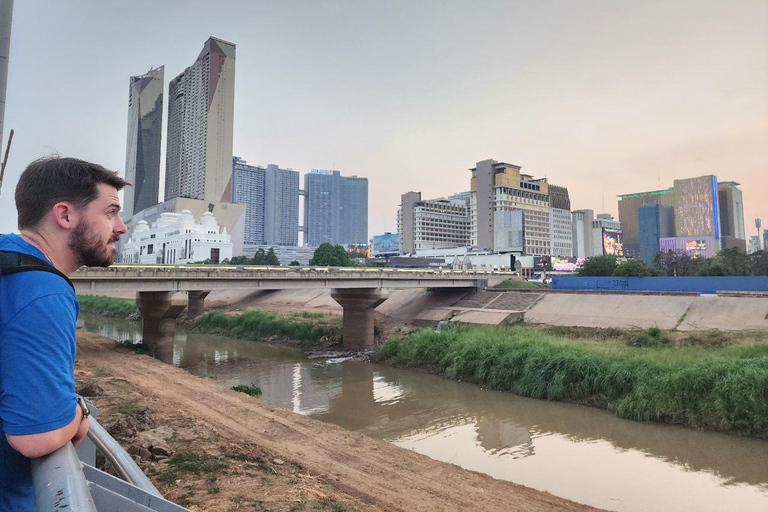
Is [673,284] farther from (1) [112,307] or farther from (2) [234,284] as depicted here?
(1) [112,307]

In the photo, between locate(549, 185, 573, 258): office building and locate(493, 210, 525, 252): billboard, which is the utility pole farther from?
locate(549, 185, 573, 258): office building

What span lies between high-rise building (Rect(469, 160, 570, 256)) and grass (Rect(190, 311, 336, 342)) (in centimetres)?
10814

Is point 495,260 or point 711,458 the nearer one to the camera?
point 711,458

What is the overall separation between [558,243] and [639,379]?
14672 cm

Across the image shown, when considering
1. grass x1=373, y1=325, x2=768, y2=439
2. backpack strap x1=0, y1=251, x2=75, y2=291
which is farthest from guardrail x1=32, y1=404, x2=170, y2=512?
grass x1=373, y1=325, x2=768, y2=439

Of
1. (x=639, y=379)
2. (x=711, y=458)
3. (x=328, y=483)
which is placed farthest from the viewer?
(x=639, y=379)

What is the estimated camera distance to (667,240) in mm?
189125

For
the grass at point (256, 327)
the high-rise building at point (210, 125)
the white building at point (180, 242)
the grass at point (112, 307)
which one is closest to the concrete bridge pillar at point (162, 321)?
the grass at point (256, 327)

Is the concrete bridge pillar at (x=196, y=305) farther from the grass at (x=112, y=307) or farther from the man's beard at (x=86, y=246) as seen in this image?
the man's beard at (x=86, y=246)

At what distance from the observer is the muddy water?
40.0 feet

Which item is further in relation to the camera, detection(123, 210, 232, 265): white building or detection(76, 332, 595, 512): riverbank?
detection(123, 210, 232, 265): white building

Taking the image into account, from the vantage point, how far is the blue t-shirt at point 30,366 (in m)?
1.56

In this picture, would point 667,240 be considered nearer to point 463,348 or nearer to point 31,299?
point 463,348

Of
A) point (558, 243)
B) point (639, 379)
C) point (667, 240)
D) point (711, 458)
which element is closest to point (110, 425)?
point (711, 458)
